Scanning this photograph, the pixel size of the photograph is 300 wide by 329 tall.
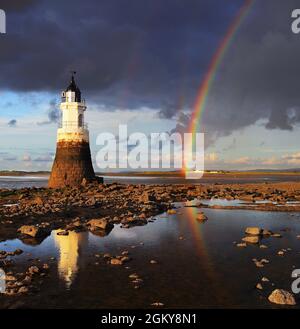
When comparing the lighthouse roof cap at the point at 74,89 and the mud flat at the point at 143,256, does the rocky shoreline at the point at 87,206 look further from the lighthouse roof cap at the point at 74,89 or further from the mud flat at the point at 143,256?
Result: the lighthouse roof cap at the point at 74,89

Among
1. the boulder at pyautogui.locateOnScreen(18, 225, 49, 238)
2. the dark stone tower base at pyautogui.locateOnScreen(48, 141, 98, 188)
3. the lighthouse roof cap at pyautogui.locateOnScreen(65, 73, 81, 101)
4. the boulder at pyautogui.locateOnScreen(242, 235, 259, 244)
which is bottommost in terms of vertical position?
the boulder at pyautogui.locateOnScreen(242, 235, 259, 244)

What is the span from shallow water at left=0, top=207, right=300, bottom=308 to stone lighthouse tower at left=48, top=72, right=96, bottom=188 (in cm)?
2505

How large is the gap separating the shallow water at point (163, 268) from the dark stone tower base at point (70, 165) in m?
24.8

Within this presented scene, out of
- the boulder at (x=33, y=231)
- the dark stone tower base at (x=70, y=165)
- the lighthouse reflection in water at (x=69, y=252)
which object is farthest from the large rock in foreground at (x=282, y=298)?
the dark stone tower base at (x=70, y=165)

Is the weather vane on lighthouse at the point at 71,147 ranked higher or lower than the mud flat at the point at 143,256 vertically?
higher

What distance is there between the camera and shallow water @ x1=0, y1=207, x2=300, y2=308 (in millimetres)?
13375

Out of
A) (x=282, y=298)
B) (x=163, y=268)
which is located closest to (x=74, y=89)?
(x=163, y=268)

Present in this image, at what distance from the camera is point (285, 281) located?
15.2 metres

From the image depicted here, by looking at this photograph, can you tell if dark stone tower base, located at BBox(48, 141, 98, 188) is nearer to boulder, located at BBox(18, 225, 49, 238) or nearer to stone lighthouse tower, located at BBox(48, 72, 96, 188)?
stone lighthouse tower, located at BBox(48, 72, 96, 188)

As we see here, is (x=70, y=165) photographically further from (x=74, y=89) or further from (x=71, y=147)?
(x=74, y=89)

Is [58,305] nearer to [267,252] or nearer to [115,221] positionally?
[267,252]

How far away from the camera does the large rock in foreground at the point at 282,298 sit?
41.9 ft

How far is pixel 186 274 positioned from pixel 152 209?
1974 centimetres

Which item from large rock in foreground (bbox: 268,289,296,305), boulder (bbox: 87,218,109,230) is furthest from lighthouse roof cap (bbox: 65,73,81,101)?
large rock in foreground (bbox: 268,289,296,305)
